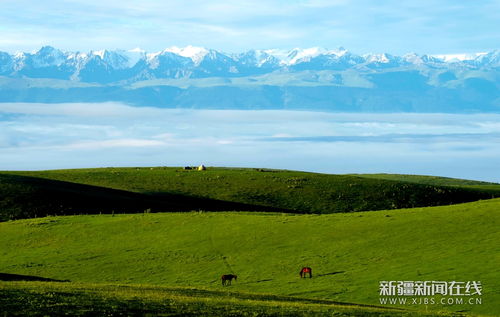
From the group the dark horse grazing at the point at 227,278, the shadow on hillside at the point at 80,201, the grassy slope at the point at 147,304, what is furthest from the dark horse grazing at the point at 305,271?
the shadow on hillside at the point at 80,201

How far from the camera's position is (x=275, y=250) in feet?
186

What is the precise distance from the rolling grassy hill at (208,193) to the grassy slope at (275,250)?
17876mm

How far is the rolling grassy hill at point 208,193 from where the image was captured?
92062 millimetres

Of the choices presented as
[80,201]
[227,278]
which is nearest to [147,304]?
[227,278]

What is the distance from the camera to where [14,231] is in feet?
230

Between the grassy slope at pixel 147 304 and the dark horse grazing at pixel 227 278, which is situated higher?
the grassy slope at pixel 147 304

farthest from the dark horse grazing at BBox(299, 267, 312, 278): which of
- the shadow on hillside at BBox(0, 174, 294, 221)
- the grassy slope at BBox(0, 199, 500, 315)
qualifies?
the shadow on hillside at BBox(0, 174, 294, 221)

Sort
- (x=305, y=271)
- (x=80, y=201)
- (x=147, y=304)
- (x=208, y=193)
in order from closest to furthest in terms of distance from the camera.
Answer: (x=147, y=304) < (x=305, y=271) < (x=80, y=201) < (x=208, y=193)

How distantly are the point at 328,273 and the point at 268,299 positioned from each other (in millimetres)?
9448

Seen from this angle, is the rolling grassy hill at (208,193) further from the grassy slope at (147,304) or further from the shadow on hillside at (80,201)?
the grassy slope at (147,304)

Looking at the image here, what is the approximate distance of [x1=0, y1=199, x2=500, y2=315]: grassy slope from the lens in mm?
46406

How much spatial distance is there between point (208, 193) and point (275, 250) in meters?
50.4

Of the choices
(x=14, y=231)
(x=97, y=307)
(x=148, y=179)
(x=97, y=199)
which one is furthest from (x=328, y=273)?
(x=148, y=179)

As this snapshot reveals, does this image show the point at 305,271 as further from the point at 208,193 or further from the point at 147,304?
the point at 208,193
